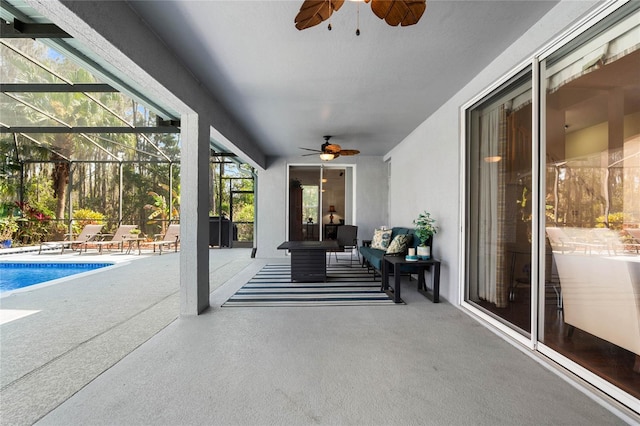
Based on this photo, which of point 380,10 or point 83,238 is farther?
point 83,238

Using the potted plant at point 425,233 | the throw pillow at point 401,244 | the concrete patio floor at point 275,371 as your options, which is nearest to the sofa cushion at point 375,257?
the throw pillow at point 401,244

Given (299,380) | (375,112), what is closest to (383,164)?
(375,112)

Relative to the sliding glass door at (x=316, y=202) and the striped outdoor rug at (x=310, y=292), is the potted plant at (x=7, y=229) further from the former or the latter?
the striped outdoor rug at (x=310, y=292)

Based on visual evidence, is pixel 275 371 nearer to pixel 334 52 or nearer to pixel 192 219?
pixel 192 219

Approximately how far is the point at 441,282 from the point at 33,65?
730 centimetres

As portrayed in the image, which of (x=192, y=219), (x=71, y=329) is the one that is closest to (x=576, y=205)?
(x=192, y=219)

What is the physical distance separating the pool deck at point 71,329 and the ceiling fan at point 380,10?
8.73 ft

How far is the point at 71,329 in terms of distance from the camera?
2.92 meters

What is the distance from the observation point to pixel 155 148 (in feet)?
31.2

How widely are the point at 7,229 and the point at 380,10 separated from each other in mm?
11817

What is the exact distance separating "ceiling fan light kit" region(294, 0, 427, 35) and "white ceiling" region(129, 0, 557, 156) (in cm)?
60

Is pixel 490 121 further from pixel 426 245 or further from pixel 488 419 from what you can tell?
pixel 488 419

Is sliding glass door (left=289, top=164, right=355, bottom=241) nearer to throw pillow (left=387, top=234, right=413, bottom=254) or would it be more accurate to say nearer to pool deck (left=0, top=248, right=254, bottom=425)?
pool deck (left=0, top=248, right=254, bottom=425)

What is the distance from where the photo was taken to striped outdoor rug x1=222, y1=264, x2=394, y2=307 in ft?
12.5
